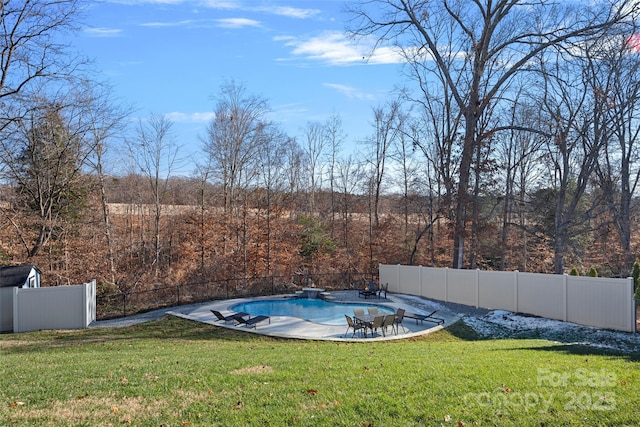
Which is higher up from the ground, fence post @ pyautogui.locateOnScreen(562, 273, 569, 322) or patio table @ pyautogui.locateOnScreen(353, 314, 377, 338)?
fence post @ pyautogui.locateOnScreen(562, 273, 569, 322)

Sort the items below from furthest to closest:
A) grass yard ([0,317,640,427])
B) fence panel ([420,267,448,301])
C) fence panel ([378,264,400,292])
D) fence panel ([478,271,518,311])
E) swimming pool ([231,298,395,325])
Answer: fence panel ([378,264,400,292]) < fence panel ([420,267,448,301]) < swimming pool ([231,298,395,325]) < fence panel ([478,271,518,311]) < grass yard ([0,317,640,427])

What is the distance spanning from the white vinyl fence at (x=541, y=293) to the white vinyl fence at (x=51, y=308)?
14.2 metres

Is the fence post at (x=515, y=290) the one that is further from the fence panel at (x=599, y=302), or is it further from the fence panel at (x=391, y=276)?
the fence panel at (x=391, y=276)

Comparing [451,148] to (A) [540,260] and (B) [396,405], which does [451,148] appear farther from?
(B) [396,405]

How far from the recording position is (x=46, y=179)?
894 inches

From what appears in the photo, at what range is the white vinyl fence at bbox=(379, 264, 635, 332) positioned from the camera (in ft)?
39.9

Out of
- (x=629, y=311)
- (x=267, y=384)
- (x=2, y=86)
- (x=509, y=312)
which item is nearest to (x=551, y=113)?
(x=509, y=312)

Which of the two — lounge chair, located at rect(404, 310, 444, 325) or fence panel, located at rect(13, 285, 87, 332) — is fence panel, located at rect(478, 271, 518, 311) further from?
fence panel, located at rect(13, 285, 87, 332)

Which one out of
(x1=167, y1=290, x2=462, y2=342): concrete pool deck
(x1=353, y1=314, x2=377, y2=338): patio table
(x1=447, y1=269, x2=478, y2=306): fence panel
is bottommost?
(x1=167, y1=290, x2=462, y2=342): concrete pool deck

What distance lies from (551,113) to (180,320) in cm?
2122

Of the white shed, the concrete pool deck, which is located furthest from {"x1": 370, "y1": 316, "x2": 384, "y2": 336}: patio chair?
the white shed

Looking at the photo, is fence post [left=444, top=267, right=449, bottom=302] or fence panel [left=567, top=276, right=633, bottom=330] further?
fence post [left=444, top=267, right=449, bottom=302]

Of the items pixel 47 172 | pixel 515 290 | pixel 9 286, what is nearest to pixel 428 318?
pixel 515 290

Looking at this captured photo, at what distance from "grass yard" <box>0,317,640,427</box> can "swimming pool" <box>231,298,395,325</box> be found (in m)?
9.91
